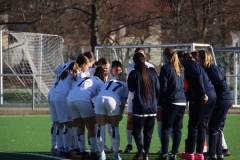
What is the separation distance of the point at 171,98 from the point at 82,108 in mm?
1722

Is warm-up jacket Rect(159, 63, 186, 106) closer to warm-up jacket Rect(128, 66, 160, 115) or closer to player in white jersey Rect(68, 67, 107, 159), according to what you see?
warm-up jacket Rect(128, 66, 160, 115)

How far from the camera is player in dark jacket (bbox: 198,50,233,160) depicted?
12531 mm

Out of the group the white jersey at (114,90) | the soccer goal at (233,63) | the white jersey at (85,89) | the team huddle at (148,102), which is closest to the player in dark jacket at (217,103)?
the team huddle at (148,102)

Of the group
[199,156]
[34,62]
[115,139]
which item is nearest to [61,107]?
[115,139]

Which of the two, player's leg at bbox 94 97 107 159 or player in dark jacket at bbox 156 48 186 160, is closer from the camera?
player in dark jacket at bbox 156 48 186 160

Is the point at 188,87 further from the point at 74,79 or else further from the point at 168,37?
the point at 168,37

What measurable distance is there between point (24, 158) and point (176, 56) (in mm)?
3363

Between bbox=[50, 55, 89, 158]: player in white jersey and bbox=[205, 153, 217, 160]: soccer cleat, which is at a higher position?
bbox=[50, 55, 89, 158]: player in white jersey

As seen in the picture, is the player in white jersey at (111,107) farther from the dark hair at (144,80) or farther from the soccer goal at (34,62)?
the soccer goal at (34,62)

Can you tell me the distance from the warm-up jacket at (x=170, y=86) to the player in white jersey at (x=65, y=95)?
1.74 metres

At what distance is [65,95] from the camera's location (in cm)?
1302

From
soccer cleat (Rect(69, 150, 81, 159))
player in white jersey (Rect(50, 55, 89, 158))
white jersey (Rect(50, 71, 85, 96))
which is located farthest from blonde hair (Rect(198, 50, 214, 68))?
soccer cleat (Rect(69, 150, 81, 159))

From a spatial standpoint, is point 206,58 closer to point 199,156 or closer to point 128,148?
point 199,156

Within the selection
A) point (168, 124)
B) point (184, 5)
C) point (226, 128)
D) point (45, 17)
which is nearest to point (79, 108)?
point (168, 124)
